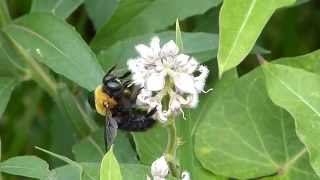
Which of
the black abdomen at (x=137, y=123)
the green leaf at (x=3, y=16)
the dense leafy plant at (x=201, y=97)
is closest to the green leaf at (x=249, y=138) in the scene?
the dense leafy plant at (x=201, y=97)

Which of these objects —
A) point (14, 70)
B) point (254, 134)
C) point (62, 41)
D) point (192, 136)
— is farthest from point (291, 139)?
point (14, 70)

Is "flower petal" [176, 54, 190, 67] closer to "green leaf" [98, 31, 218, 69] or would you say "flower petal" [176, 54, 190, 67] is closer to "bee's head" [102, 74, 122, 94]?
"bee's head" [102, 74, 122, 94]

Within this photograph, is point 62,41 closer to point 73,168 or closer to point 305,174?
point 73,168

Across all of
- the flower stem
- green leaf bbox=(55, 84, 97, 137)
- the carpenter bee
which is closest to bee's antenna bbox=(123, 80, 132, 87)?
the carpenter bee

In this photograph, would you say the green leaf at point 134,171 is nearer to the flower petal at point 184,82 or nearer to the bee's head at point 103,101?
the bee's head at point 103,101

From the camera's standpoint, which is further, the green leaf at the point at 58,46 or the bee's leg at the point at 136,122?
the green leaf at the point at 58,46

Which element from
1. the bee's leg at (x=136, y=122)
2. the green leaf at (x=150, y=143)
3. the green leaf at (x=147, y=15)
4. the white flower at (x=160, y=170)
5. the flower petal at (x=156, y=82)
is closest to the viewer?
the flower petal at (x=156, y=82)

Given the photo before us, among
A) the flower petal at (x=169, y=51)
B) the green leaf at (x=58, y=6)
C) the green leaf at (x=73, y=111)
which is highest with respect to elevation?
the flower petal at (x=169, y=51)
